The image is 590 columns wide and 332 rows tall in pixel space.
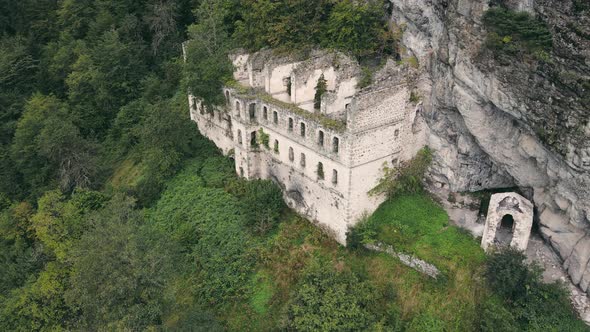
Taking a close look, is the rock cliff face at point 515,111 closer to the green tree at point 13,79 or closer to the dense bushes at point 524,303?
the dense bushes at point 524,303

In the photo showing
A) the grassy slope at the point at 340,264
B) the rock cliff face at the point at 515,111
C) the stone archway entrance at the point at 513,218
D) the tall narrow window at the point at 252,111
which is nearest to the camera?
the rock cliff face at the point at 515,111

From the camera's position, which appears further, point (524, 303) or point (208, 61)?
point (208, 61)

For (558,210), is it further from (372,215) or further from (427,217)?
(372,215)

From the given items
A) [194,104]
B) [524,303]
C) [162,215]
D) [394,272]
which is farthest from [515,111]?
[194,104]

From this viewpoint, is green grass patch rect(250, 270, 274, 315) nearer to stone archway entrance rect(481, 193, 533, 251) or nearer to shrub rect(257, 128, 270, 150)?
shrub rect(257, 128, 270, 150)

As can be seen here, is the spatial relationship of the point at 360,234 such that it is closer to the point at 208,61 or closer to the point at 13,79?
the point at 208,61

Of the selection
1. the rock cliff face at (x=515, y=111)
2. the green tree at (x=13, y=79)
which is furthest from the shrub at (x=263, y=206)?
the green tree at (x=13, y=79)
